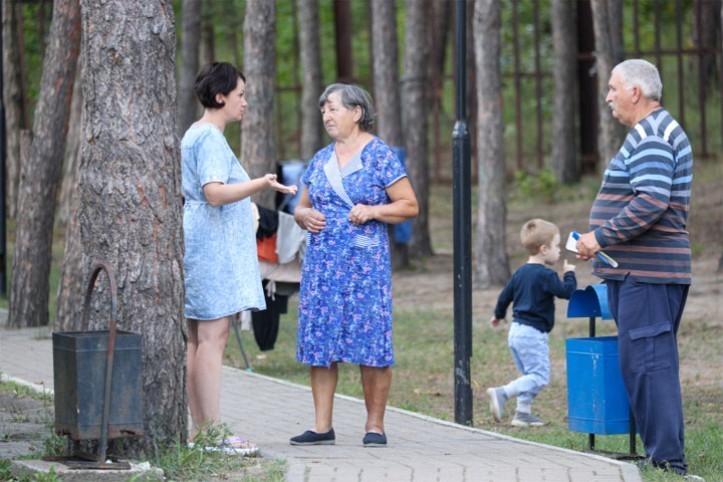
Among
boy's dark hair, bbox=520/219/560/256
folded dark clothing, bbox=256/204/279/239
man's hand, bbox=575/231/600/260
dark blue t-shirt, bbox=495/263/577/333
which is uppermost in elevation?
folded dark clothing, bbox=256/204/279/239

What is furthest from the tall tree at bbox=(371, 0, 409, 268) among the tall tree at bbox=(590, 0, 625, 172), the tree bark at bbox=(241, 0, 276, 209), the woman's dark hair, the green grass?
the green grass

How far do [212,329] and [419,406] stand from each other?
346 cm

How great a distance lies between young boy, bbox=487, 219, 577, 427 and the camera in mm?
8969

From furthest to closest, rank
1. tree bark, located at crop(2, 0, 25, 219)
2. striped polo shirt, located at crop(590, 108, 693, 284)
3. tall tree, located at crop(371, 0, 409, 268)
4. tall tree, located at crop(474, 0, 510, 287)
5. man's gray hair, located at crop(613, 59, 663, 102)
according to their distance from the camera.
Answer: tree bark, located at crop(2, 0, 25, 219)
tall tree, located at crop(371, 0, 409, 268)
tall tree, located at crop(474, 0, 510, 287)
man's gray hair, located at crop(613, 59, 663, 102)
striped polo shirt, located at crop(590, 108, 693, 284)

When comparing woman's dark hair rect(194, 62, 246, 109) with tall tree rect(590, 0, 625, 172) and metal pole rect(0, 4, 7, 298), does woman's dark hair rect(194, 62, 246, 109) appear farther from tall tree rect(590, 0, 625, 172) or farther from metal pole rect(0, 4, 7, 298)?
tall tree rect(590, 0, 625, 172)

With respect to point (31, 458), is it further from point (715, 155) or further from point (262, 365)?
point (715, 155)

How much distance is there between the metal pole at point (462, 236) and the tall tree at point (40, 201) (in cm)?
609

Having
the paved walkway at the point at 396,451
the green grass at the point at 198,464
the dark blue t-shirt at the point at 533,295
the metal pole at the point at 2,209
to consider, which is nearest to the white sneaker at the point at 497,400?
the dark blue t-shirt at the point at 533,295

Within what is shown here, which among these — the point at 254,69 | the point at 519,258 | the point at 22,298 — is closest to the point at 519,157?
the point at 519,258

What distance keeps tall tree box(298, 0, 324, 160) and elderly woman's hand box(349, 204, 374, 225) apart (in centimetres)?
1795

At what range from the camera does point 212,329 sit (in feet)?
22.3

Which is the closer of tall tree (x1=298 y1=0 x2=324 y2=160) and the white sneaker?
the white sneaker

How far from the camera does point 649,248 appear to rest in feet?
22.4

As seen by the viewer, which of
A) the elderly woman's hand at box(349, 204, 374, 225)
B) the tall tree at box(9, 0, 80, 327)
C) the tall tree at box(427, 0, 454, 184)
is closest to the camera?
the elderly woman's hand at box(349, 204, 374, 225)
